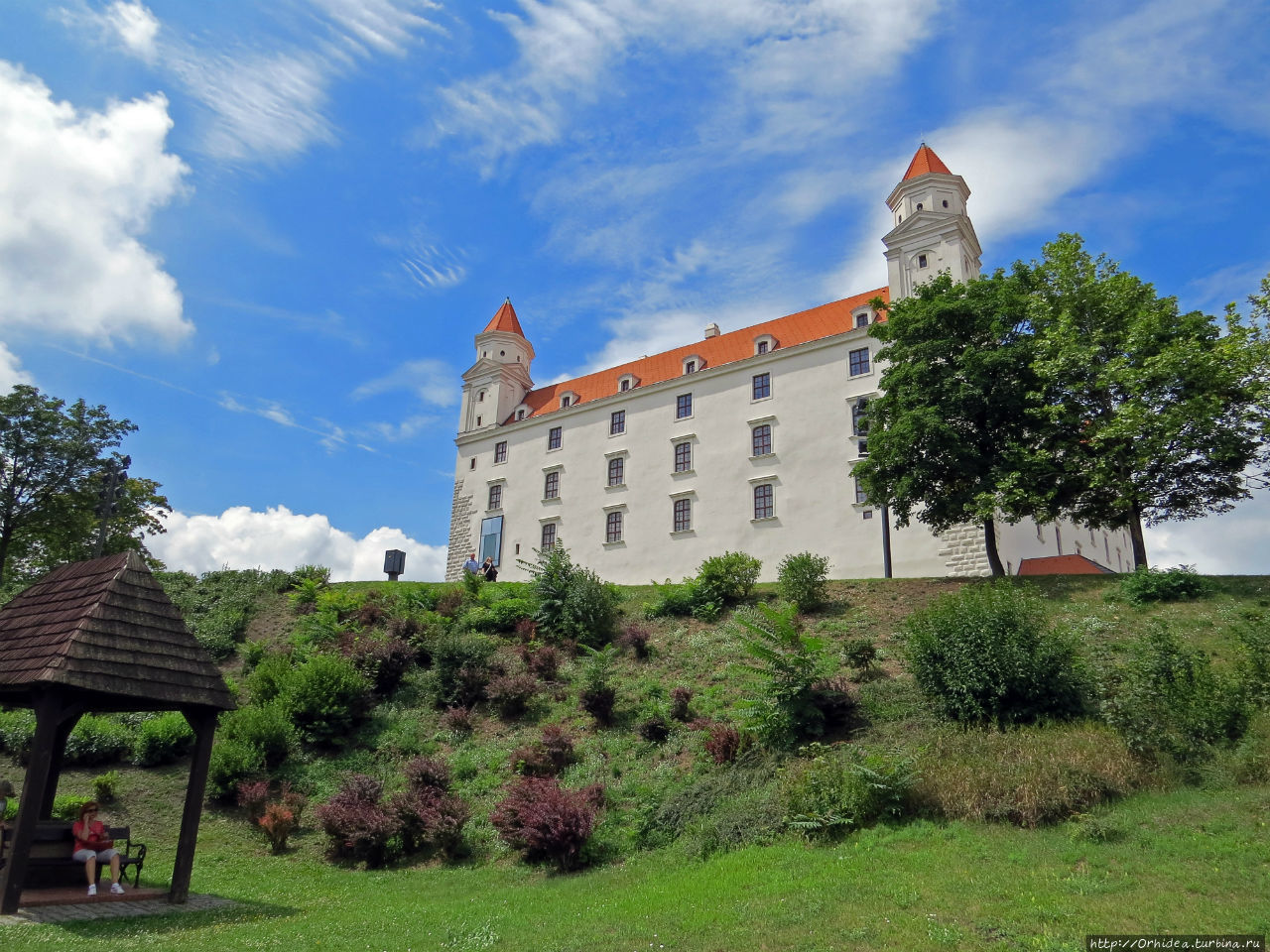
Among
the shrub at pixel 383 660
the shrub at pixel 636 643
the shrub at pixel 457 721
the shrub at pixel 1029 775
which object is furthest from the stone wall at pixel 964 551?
the shrub at pixel 383 660

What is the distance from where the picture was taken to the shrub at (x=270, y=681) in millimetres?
20609

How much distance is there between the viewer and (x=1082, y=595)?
21.9 metres

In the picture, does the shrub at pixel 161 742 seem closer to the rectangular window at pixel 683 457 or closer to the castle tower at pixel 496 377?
the rectangular window at pixel 683 457

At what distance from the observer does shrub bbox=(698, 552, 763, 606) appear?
2580 centimetres

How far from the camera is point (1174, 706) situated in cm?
1327

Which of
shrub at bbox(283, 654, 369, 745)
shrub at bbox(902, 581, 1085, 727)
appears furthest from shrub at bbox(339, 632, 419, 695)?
shrub at bbox(902, 581, 1085, 727)

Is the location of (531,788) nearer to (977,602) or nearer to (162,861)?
(162,861)

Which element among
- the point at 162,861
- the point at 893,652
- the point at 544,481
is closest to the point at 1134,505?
the point at 893,652

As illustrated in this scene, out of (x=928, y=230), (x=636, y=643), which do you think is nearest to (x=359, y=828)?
(x=636, y=643)

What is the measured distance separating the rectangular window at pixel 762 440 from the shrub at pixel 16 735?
27369 mm

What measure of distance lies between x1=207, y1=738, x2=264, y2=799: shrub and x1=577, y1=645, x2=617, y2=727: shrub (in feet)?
22.8

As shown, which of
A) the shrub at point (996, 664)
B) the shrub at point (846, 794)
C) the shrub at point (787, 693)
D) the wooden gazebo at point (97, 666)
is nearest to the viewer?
the wooden gazebo at point (97, 666)

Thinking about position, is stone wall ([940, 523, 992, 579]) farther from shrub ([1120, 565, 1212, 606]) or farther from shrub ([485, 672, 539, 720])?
shrub ([485, 672, 539, 720])

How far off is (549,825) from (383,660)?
33.9 ft
